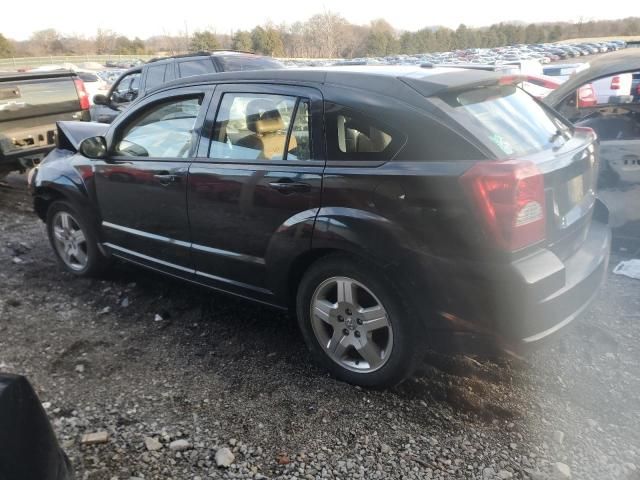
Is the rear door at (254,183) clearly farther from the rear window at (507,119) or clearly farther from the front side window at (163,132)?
the rear window at (507,119)

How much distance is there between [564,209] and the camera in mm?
2779

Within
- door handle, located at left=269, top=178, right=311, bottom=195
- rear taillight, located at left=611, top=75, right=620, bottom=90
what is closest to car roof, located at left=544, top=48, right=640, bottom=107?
rear taillight, located at left=611, top=75, right=620, bottom=90

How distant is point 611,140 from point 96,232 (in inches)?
182

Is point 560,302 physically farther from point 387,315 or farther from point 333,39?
point 333,39

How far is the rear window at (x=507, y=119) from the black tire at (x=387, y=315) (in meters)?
0.86

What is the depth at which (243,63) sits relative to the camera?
8.54 meters

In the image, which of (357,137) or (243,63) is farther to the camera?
(243,63)

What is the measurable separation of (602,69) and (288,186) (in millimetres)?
3595

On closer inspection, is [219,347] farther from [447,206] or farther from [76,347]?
[447,206]

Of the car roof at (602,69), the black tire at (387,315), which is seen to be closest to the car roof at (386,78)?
→ the black tire at (387,315)

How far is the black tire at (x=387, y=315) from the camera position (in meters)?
2.76

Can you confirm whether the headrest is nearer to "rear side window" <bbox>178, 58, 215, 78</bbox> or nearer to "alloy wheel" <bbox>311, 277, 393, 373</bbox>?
"alloy wheel" <bbox>311, 277, 393, 373</bbox>

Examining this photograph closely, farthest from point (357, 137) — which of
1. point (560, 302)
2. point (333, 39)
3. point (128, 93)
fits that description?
point (333, 39)

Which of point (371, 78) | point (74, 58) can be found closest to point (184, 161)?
point (371, 78)
